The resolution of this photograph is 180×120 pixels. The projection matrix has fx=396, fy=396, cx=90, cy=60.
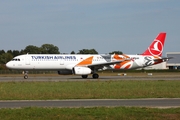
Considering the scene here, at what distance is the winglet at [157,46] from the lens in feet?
199

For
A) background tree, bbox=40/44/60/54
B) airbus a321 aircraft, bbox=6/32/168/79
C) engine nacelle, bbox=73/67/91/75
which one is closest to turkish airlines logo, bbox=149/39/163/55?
airbus a321 aircraft, bbox=6/32/168/79

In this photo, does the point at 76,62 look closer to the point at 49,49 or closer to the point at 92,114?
the point at 92,114

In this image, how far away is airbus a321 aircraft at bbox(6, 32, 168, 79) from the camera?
51.0 metres

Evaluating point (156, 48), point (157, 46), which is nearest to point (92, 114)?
point (156, 48)

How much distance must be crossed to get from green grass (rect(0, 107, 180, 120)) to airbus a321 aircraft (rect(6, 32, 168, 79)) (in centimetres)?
3363

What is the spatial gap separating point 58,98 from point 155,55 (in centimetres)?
3898

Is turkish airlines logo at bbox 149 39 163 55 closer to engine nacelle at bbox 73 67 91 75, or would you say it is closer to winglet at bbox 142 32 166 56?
winglet at bbox 142 32 166 56

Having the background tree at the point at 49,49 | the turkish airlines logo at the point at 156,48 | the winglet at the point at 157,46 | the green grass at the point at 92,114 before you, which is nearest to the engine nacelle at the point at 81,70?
the winglet at the point at 157,46

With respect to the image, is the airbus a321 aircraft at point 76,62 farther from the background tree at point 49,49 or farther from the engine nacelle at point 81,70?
the background tree at point 49,49

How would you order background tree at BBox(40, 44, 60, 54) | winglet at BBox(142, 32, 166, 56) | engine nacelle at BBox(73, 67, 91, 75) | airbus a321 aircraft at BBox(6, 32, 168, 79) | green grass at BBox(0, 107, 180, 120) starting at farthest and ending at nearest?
background tree at BBox(40, 44, 60, 54) < winglet at BBox(142, 32, 166, 56) < airbus a321 aircraft at BBox(6, 32, 168, 79) < engine nacelle at BBox(73, 67, 91, 75) < green grass at BBox(0, 107, 180, 120)

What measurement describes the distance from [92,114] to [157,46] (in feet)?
156

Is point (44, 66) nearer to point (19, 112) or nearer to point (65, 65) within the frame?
point (65, 65)

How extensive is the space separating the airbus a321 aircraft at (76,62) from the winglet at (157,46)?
2518 mm

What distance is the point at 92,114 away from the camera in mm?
14992
